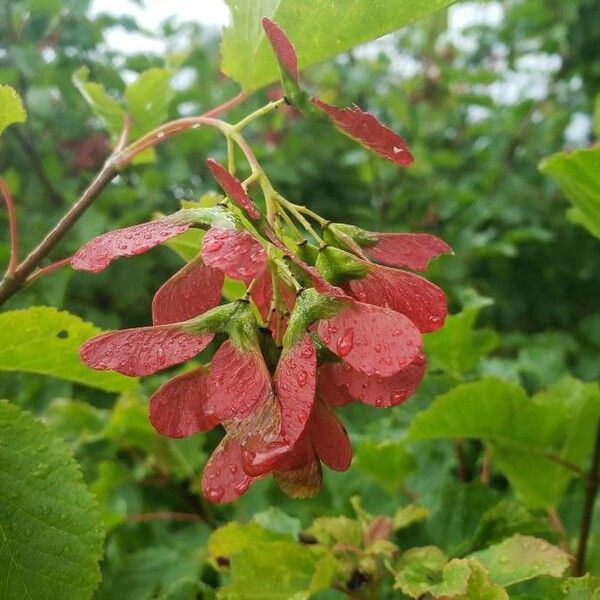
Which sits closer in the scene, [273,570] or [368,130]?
[368,130]

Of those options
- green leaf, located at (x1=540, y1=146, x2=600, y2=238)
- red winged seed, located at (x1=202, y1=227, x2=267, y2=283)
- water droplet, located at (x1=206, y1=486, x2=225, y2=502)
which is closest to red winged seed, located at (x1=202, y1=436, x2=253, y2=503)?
water droplet, located at (x1=206, y1=486, x2=225, y2=502)

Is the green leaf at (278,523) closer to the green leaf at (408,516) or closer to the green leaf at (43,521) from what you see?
the green leaf at (408,516)

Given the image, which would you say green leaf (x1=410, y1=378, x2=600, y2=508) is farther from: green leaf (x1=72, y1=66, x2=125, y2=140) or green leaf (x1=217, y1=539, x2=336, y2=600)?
green leaf (x1=72, y1=66, x2=125, y2=140)

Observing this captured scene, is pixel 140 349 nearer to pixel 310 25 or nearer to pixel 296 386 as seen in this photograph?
pixel 296 386

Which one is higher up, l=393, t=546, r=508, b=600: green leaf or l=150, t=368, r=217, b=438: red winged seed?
l=150, t=368, r=217, b=438: red winged seed

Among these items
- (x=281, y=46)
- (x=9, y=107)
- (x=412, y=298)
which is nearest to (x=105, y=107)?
(x=9, y=107)

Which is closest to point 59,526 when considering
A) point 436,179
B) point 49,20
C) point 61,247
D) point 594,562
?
point 594,562

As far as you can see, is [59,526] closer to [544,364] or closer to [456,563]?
[456,563]
